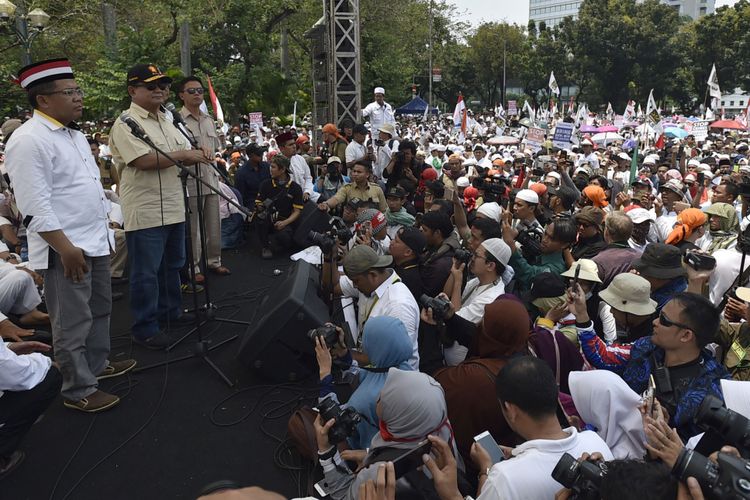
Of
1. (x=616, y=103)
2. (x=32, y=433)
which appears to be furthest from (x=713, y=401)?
(x=616, y=103)

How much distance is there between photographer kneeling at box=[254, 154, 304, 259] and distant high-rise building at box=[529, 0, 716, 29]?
302 feet

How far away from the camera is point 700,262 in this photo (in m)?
3.44

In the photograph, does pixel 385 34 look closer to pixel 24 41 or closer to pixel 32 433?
pixel 24 41

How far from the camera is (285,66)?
2425 centimetres

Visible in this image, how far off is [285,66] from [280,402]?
2308 centimetres

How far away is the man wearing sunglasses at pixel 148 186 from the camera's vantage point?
372 cm

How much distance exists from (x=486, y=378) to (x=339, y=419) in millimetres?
716

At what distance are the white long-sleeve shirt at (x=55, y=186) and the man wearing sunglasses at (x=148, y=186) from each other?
1.53ft

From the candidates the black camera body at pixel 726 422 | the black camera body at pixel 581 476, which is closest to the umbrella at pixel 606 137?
the black camera body at pixel 726 422

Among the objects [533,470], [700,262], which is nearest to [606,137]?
[700,262]

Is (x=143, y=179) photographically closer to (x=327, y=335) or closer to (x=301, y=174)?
(x=327, y=335)

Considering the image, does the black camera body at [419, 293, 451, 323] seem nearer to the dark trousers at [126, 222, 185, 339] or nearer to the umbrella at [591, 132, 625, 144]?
the dark trousers at [126, 222, 185, 339]

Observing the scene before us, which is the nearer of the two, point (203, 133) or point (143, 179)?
point (143, 179)

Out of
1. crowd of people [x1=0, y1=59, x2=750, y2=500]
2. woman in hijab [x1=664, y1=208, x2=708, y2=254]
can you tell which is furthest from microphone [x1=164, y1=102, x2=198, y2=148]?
woman in hijab [x1=664, y1=208, x2=708, y2=254]
